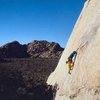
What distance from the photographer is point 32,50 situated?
83688 mm

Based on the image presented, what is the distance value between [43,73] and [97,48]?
47.9 metres

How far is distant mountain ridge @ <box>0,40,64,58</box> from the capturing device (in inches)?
3162

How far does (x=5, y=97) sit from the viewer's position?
51.7 meters

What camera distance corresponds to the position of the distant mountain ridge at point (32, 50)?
263ft

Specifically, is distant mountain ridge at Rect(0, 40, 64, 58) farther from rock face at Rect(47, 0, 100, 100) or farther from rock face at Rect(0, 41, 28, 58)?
rock face at Rect(47, 0, 100, 100)

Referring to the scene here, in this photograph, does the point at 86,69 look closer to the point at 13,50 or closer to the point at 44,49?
the point at 44,49

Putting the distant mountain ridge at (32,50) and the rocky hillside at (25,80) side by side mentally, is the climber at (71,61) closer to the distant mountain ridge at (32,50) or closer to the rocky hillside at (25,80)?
the rocky hillside at (25,80)

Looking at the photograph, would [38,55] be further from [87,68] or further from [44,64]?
[87,68]

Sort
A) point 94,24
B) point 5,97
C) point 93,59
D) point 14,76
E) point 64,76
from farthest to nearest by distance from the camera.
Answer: point 14,76, point 5,97, point 64,76, point 94,24, point 93,59

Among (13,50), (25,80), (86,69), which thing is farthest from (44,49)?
(86,69)

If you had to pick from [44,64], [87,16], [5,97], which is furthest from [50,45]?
[87,16]

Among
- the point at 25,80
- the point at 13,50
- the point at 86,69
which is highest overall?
the point at 13,50

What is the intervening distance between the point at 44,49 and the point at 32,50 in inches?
135

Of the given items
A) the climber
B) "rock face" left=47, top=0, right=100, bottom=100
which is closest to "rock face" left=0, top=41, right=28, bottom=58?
"rock face" left=47, top=0, right=100, bottom=100
